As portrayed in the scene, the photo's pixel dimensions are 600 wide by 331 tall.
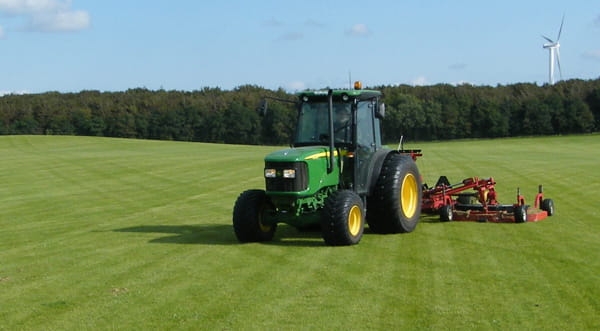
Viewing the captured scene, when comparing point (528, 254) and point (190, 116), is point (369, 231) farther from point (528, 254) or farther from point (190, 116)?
point (190, 116)

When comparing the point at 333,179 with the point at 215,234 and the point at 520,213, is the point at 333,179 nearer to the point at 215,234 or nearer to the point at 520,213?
the point at 215,234

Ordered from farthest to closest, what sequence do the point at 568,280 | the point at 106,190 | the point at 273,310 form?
1. the point at 106,190
2. the point at 568,280
3. the point at 273,310

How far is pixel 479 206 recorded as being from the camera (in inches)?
598

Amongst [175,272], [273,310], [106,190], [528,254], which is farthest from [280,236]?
[106,190]

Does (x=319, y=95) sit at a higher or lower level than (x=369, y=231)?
higher

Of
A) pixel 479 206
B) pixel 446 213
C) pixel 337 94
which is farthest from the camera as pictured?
pixel 479 206

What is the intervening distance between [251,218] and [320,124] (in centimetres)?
203

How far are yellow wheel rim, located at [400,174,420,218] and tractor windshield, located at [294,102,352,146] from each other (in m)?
1.80

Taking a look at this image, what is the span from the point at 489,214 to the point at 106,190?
14.6 m

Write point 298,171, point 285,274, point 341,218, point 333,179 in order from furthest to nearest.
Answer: point 333,179 < point 298,171 < point 341,218 < point 285,274

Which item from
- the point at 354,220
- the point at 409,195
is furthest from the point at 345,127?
the point at 409,195

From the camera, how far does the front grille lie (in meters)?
12.1

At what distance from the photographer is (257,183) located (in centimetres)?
2762

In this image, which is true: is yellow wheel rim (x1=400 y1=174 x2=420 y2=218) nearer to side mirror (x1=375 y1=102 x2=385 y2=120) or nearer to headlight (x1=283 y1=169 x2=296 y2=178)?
side mirror (x1=375 y1=102 x2=385 y2=120)
